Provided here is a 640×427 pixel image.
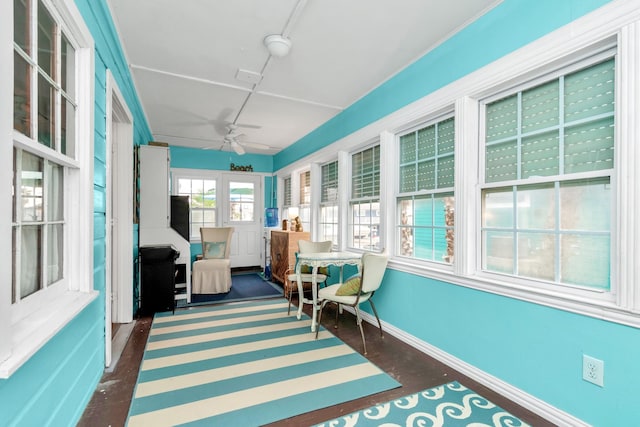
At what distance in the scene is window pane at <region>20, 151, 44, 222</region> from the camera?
4.37ft

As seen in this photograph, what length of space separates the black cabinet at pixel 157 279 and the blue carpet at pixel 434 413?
2795 millimetres

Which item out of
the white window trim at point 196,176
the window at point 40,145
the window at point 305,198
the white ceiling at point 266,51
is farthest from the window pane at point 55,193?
the white window trim at point 196,176

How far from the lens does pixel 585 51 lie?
176cm

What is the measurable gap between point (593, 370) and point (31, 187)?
10.1ft

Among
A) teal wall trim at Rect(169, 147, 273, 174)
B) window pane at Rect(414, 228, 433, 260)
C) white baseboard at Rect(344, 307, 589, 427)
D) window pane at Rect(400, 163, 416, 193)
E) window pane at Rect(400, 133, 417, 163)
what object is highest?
teal wall trim at Rect(169, 147, 273, 174)

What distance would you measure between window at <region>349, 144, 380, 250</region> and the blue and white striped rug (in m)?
1.30

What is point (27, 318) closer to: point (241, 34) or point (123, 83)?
point (241, 34)

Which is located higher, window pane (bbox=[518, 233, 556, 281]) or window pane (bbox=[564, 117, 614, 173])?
window pane (bbox=[564, 117, 614, 173])

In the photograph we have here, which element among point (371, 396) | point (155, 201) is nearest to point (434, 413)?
point (371, 396)

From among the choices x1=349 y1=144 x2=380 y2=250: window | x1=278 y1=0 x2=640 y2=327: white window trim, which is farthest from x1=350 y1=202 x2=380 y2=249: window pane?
x1=278 y1=0 x2=640 y2=327: white window trim

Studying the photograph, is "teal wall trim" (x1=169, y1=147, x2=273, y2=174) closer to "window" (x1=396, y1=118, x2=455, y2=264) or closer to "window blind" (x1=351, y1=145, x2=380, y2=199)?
"window blind" (x1=351, y1=145, x2=380, y2=199)

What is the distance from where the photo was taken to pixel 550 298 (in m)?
1.87

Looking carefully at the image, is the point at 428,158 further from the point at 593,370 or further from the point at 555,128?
the point at 593,370

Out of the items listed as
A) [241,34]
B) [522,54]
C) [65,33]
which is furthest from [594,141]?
[65,33]
